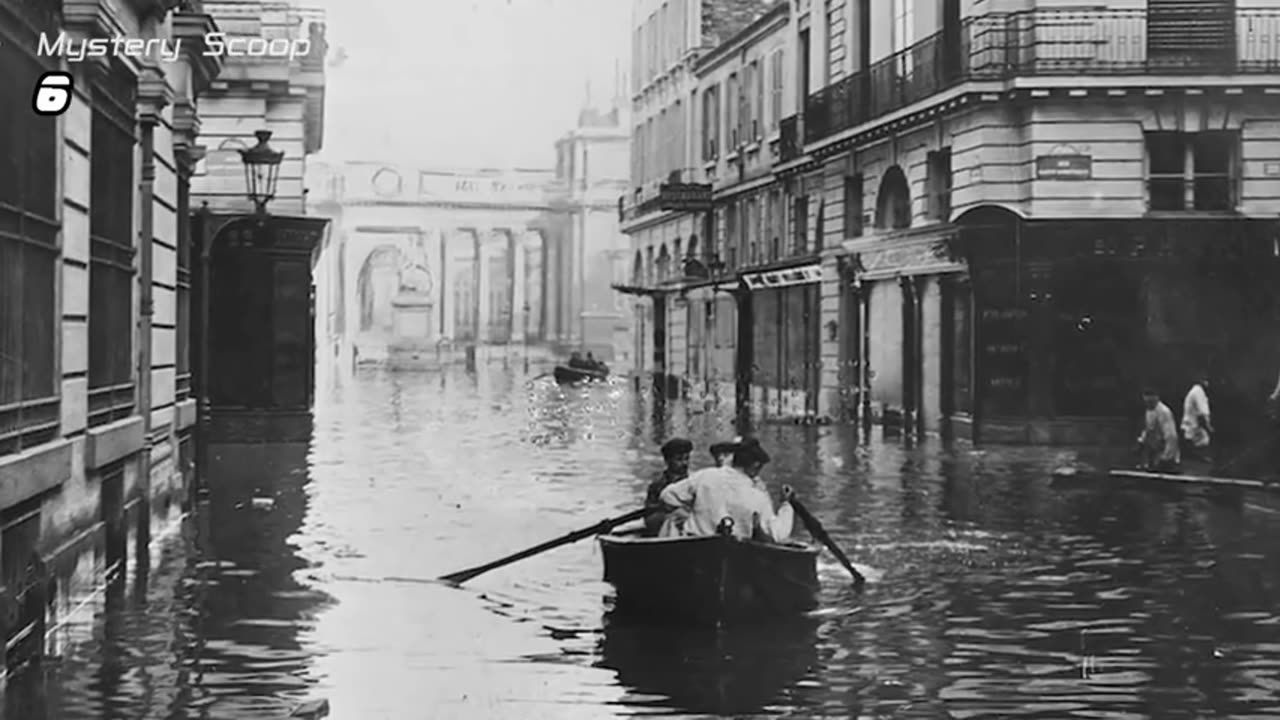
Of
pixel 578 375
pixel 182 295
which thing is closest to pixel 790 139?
pixel 578 375

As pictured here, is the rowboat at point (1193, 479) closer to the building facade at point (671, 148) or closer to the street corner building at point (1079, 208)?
the street corner building at point (1079, 208)

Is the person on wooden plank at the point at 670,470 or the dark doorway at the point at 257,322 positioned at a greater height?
the dark doorway at the point at 257,322

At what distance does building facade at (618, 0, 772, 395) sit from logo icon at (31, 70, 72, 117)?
26.5 meters

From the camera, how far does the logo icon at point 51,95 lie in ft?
35.6

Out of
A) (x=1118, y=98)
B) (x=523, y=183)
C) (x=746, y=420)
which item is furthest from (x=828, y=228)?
(x=523, y=183)

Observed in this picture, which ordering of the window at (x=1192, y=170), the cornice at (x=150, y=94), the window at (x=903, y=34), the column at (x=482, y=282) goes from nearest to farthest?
the cornice at (x=150, y=94)
the window at (x=1192, y=170)
the window at (x=903, y=34)
the column at (x=482, y=282)

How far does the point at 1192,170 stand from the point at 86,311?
19810 millimetres

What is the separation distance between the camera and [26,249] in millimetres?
11031

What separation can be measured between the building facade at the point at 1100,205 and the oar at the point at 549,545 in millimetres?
15923

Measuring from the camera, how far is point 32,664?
10.8 metres

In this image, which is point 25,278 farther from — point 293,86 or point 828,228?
point 828,228

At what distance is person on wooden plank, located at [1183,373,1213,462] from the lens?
86.5ft

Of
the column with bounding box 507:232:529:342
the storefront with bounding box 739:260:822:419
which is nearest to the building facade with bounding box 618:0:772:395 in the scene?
the storefront with bounding box 739:260:822:419

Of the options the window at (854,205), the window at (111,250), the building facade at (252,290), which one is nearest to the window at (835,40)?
the window at (854,205)
